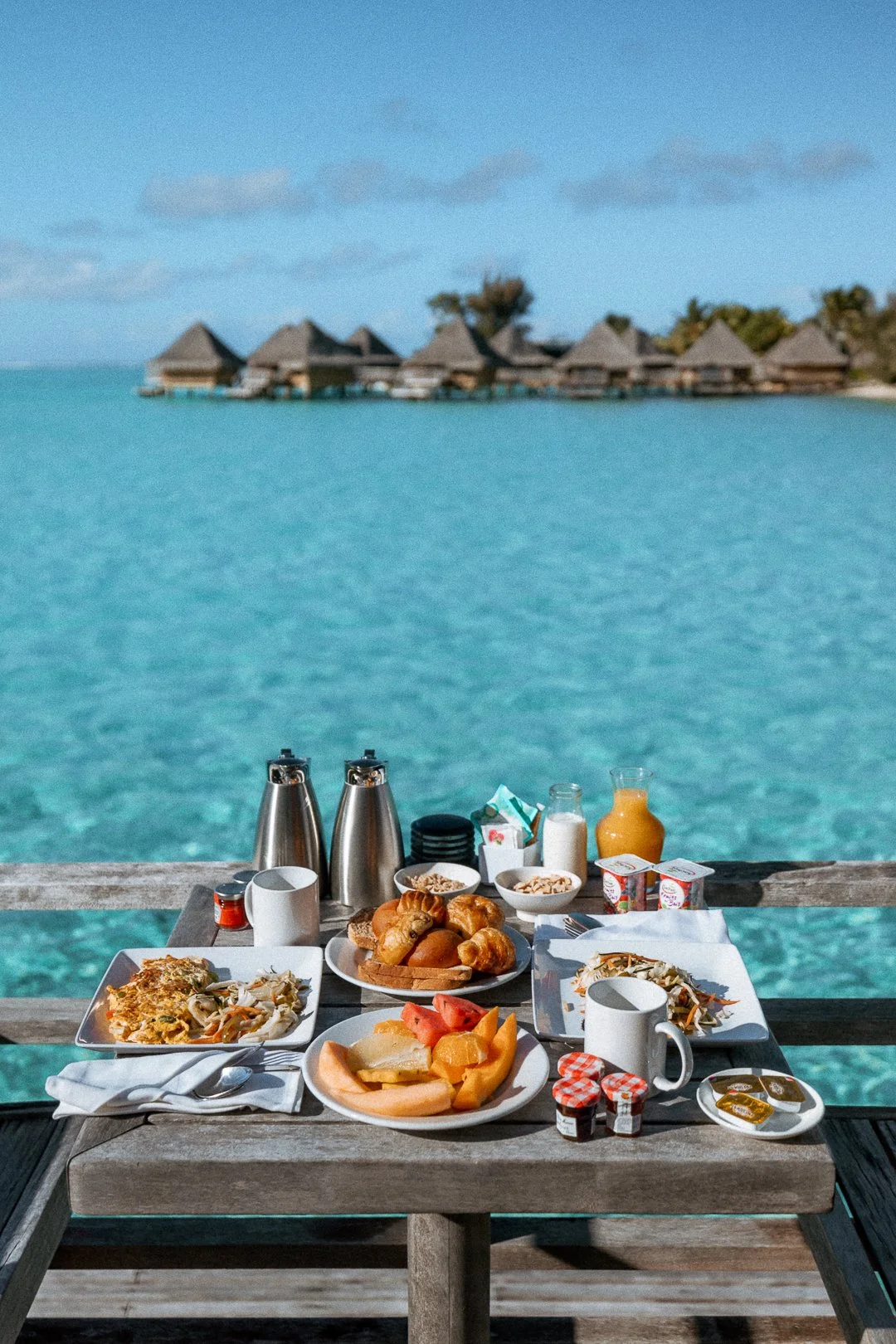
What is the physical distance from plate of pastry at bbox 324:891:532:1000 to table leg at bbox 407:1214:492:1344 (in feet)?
0.90

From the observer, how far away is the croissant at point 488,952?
5.20 feet

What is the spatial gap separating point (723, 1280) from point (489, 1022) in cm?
111

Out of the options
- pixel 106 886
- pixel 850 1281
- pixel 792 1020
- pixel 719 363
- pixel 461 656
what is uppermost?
pixel 719 363

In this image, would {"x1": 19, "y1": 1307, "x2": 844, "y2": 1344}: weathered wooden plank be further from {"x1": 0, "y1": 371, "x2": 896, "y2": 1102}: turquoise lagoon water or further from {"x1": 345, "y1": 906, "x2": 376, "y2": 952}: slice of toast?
{"x1": 0, "y1": 371, "x2": 896, "y2": 1102}: turquoise lagoon water

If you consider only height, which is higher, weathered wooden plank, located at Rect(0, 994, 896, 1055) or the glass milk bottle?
the glass milk bottle

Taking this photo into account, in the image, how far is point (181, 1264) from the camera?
2184mm

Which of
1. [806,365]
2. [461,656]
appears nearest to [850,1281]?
[461,656]

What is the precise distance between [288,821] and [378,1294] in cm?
91

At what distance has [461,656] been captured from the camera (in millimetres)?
12875

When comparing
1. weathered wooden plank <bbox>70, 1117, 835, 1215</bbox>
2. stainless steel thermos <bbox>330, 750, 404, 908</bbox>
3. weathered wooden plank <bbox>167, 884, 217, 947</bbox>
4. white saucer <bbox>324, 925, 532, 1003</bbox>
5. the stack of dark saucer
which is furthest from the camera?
the stack of dark saucer

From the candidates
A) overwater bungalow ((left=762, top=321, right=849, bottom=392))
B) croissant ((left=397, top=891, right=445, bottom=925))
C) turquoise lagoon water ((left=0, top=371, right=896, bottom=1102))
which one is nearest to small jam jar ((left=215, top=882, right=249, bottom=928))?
croissant ((left=397, top=891, right=445, bottom=925))

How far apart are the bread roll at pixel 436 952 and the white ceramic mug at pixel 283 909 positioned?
0.19 meters

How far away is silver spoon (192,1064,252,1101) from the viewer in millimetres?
1338

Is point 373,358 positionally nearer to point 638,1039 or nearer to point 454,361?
point 454,361
